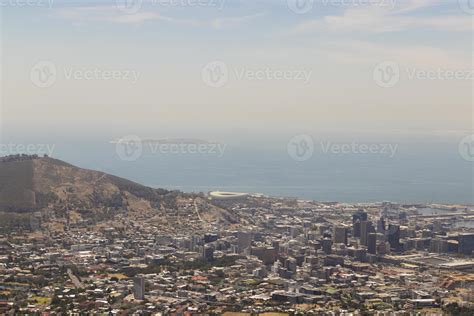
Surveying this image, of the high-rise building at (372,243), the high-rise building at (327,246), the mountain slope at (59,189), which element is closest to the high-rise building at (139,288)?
the high-rise building at (327,246)

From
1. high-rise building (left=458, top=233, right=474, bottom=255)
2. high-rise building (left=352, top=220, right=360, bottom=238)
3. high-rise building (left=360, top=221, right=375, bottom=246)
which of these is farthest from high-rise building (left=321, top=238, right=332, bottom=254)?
high-rise building (left=458, top=233, right=474, bottom=255)

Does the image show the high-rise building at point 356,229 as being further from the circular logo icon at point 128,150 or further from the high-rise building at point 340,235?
the circular logo icon at point 128,150

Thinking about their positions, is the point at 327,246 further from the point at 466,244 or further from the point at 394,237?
the point at 466,244

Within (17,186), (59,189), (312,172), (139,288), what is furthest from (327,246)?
(312,172)

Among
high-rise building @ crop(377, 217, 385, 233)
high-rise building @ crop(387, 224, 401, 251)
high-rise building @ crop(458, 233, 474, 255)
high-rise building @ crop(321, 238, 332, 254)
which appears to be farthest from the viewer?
high-rise building @ crop(377, 217, 385, 233)

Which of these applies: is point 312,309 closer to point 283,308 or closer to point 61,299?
point 283,308

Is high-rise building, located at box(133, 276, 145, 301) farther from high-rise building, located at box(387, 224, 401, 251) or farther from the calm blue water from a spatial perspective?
the calm blue water
